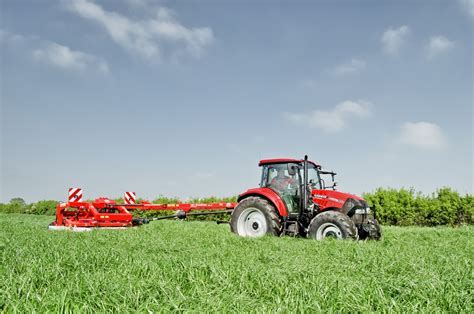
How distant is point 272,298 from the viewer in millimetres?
3258

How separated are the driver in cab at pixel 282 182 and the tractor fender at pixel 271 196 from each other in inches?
6.9

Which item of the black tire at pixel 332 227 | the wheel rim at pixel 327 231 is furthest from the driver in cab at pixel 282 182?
the wheel rim at pixel 327 231

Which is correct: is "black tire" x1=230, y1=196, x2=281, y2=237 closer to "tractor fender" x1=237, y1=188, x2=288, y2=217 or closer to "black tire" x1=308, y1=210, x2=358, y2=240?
"tractor fender" x1=237, y1=188, x2=288, y2=217

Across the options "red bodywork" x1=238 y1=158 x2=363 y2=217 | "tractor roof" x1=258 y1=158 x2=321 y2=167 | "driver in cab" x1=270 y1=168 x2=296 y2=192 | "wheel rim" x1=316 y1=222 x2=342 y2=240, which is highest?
"tractor roof" x1=258 y1=158 x2=321 y2=167

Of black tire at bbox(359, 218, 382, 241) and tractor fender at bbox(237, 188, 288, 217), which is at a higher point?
tractor fender at bbox(237, 188, 288, 217)

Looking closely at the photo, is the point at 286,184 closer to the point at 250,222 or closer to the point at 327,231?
the point at 250,222

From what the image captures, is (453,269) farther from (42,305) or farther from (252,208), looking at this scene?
(252,208)

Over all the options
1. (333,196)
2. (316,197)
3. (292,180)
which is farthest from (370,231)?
(292,180)

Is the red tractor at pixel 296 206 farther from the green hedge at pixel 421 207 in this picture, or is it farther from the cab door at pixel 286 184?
the green hedge at pixel 421 207

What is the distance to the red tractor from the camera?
8645 millimetres

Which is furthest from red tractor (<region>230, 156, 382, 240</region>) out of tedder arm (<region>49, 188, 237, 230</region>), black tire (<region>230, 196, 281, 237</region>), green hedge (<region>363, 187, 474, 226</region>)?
green hedge (<region>363, 187, 474, 226</region>)

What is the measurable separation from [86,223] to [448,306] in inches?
397

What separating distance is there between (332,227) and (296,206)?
4.11 ft

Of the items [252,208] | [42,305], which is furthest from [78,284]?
[252,208]
